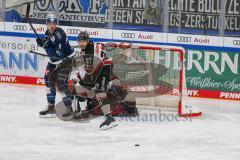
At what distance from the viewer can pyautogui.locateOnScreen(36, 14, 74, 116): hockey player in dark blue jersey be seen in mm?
9078

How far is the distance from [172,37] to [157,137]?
13.2 ft

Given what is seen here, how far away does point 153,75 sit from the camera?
33.2 feet

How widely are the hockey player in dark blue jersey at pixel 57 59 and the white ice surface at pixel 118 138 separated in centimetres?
44

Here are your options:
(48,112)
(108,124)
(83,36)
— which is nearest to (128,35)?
(48,112)

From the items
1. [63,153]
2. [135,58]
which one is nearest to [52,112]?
[135,58]

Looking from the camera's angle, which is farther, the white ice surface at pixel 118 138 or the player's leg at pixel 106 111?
the player's leg at pixel 106 111

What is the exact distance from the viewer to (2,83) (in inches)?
482

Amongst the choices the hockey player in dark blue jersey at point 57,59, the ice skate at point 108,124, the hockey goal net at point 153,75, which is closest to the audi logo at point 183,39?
the hockey goal net at point 153,75

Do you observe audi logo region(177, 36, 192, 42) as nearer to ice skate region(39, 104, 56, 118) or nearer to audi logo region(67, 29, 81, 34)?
audi logo region(67, 29, 81, 34)

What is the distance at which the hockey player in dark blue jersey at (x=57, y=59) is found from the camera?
9.08 meters

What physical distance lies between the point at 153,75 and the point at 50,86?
70.4 inches

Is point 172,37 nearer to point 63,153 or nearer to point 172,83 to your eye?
point 172,83

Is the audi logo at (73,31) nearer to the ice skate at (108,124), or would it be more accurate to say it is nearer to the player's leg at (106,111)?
the player's leg at (106,111)

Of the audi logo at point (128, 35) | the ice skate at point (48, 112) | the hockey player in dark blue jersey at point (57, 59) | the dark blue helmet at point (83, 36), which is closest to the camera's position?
the dark blue helmet at point (83, 36)
